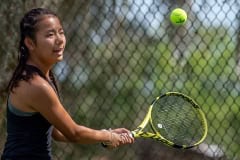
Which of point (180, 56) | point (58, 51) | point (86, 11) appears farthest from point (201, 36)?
point (58, 51)

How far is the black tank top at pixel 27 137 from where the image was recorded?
314cm

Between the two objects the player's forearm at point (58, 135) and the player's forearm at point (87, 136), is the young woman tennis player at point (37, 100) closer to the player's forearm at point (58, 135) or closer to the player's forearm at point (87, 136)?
the player's forearm at point (87, 136)

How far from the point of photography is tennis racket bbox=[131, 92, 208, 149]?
13.4 ft

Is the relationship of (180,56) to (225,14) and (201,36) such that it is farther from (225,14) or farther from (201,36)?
(225,14)

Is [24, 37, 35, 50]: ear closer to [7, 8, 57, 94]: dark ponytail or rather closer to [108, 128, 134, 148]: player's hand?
[7, 8, 57, 94]: dark ponytail

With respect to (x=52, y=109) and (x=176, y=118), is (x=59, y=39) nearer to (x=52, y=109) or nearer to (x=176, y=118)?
(x=52, y=109)

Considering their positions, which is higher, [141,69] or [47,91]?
[47,91]

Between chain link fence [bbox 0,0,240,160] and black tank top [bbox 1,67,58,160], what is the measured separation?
2.50 metres

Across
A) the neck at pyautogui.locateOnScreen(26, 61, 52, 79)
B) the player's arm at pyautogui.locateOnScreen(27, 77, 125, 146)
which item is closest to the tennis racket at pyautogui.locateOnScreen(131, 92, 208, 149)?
the player's arm at pyautogui.locateOnScreen(27, 77, 125, 146)

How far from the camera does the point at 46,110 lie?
122 inches

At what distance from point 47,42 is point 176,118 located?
131 cm

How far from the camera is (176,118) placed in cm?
426

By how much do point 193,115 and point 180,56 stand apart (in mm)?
2089

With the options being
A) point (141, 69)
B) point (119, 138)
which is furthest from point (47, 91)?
point (141, 69)
